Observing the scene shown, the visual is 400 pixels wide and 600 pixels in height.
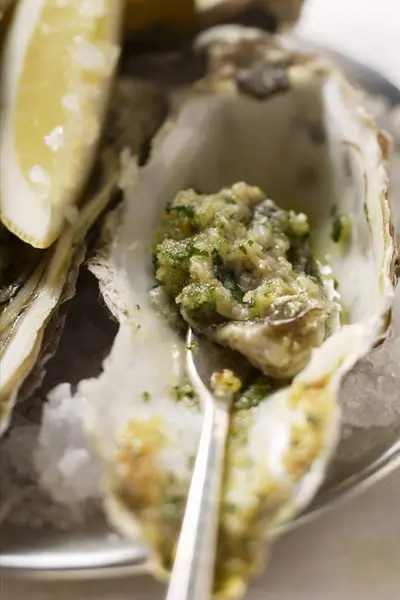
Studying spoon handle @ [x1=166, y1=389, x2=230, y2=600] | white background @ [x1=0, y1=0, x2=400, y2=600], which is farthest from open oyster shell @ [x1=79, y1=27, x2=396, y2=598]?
white background @ [x1=0, y1=0, x2=400, y2=600]

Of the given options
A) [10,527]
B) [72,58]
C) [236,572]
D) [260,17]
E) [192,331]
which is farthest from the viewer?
[260,17]

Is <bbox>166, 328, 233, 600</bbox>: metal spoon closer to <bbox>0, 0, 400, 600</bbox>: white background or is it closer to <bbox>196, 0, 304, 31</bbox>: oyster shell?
<bbox>0, 0, 400, 600</bbox>: white background

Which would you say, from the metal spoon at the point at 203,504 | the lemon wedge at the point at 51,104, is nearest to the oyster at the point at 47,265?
the lemon wedge at the point at 51,104

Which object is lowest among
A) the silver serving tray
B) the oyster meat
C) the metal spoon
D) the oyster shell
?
the silver serving tray

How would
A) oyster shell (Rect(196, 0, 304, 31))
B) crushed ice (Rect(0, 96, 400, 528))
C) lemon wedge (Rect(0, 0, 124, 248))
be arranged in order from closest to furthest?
1. crushed ice (Rect(0, 96, 400, 528))
2. lemon wedge (Rect(0, 0, 124, 248))
3. oyster shell (Rect(196, 0, 304, 31))

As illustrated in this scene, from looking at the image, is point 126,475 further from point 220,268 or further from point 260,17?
point 260,17

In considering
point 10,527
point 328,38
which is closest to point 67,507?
point 10,527

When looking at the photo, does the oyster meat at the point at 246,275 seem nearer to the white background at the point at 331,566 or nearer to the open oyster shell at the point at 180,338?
the open oyster shell at the point at 180,338
